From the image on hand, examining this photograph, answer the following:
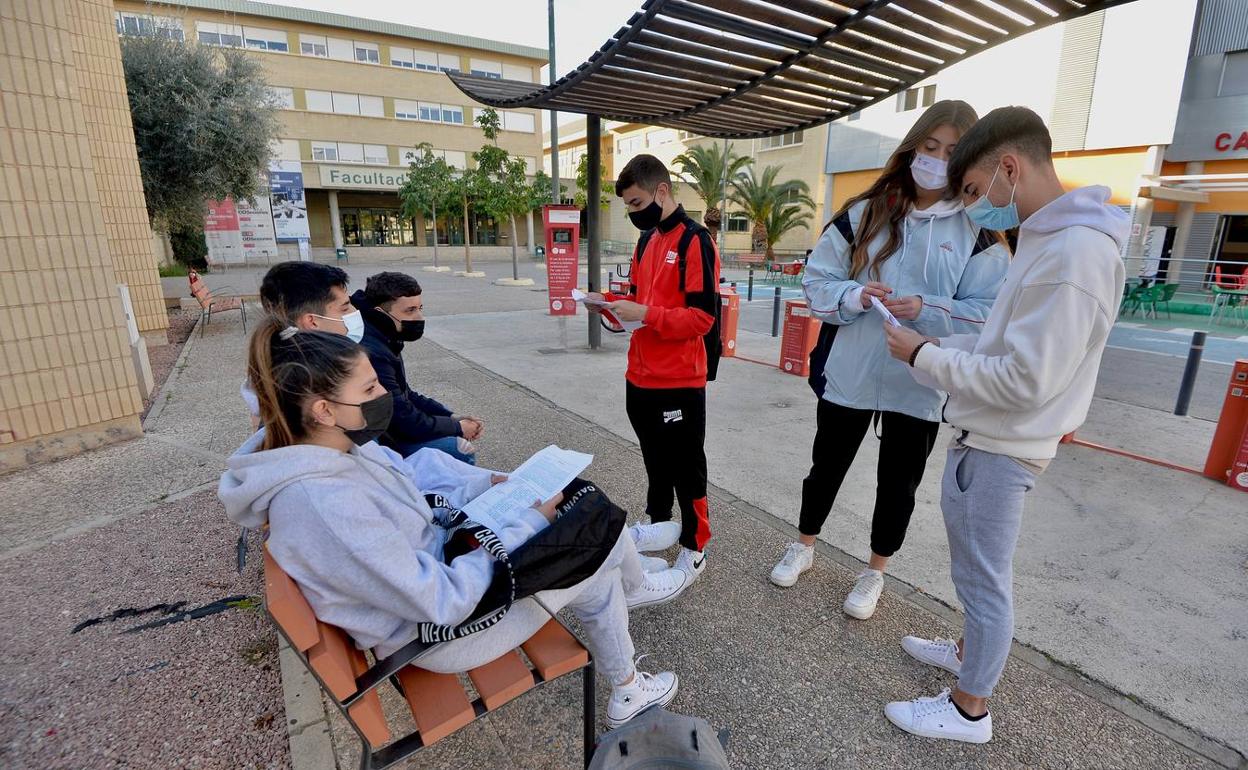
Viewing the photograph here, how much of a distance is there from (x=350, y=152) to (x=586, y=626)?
3881 cm

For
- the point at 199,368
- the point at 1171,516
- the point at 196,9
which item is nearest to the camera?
the point at 1171,516

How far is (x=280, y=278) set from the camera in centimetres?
267

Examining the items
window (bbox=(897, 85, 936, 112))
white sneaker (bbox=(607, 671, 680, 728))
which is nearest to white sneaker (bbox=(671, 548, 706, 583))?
white sneaker (bbox=(607, 671, 680, 728))

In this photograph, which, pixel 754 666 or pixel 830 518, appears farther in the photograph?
pixel 830 518

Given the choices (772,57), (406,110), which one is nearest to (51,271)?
(772,57)

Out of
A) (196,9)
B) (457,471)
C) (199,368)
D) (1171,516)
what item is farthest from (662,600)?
(196,9)

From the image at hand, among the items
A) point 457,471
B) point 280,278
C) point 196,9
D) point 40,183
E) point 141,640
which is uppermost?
point 196,9

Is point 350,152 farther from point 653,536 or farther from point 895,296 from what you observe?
point 895,296

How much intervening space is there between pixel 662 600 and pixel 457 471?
1148 millimetres

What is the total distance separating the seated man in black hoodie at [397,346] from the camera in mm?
2871

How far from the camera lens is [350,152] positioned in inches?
1353

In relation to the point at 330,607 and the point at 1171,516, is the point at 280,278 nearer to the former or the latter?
the point at 330,607

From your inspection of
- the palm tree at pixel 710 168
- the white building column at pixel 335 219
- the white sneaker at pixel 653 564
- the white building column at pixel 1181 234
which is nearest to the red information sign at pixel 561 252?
the white sneaker at pixel 653 564

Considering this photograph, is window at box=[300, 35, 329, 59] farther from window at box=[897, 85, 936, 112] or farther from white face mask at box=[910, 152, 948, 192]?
white face mask at box=[910, 152, 948, 192]
